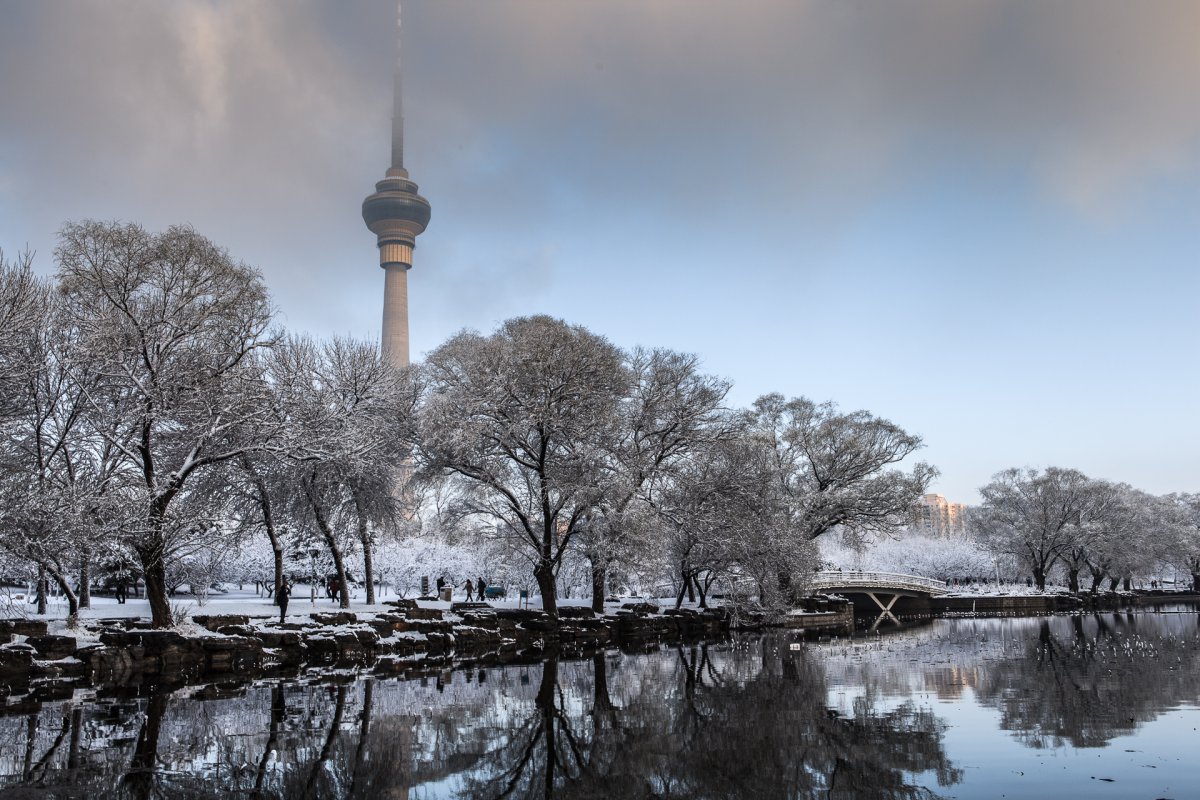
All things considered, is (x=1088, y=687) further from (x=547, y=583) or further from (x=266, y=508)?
(x=266, y=508)

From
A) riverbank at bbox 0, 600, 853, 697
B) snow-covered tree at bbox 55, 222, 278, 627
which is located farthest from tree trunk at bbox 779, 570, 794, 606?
snow-covered tree at bbox 55, 222, 278, 627

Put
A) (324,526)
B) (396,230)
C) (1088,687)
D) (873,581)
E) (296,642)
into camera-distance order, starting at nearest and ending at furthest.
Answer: (1088,687)
(296,642)
(324,526)
(873,581)
(396,230)

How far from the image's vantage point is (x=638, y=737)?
13.8 metres

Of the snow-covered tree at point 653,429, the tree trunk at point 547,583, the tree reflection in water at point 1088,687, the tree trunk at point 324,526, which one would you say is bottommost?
the tree reflection in water at point 1088,687

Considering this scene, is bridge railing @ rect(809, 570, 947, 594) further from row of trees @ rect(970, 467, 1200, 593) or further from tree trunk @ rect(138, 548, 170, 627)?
tree trunk @ rect(138, 548, 170, 627)

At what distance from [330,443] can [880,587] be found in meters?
51.1

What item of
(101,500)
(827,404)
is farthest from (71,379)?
(827,404)

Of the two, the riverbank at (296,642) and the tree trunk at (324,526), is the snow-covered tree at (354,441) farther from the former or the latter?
the riverbank at (296,642)

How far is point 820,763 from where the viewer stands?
1167cm

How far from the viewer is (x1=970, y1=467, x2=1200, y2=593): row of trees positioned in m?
79.2

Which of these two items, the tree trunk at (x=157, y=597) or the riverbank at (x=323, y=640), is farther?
the tree trunk at (x=157, y=597)

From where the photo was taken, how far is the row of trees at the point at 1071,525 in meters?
79.2

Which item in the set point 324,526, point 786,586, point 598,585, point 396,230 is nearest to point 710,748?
point 324,526

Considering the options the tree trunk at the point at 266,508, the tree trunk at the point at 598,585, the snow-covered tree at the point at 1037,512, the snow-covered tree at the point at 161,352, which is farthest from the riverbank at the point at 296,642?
the snow-covered tree at the point at 1037,512
